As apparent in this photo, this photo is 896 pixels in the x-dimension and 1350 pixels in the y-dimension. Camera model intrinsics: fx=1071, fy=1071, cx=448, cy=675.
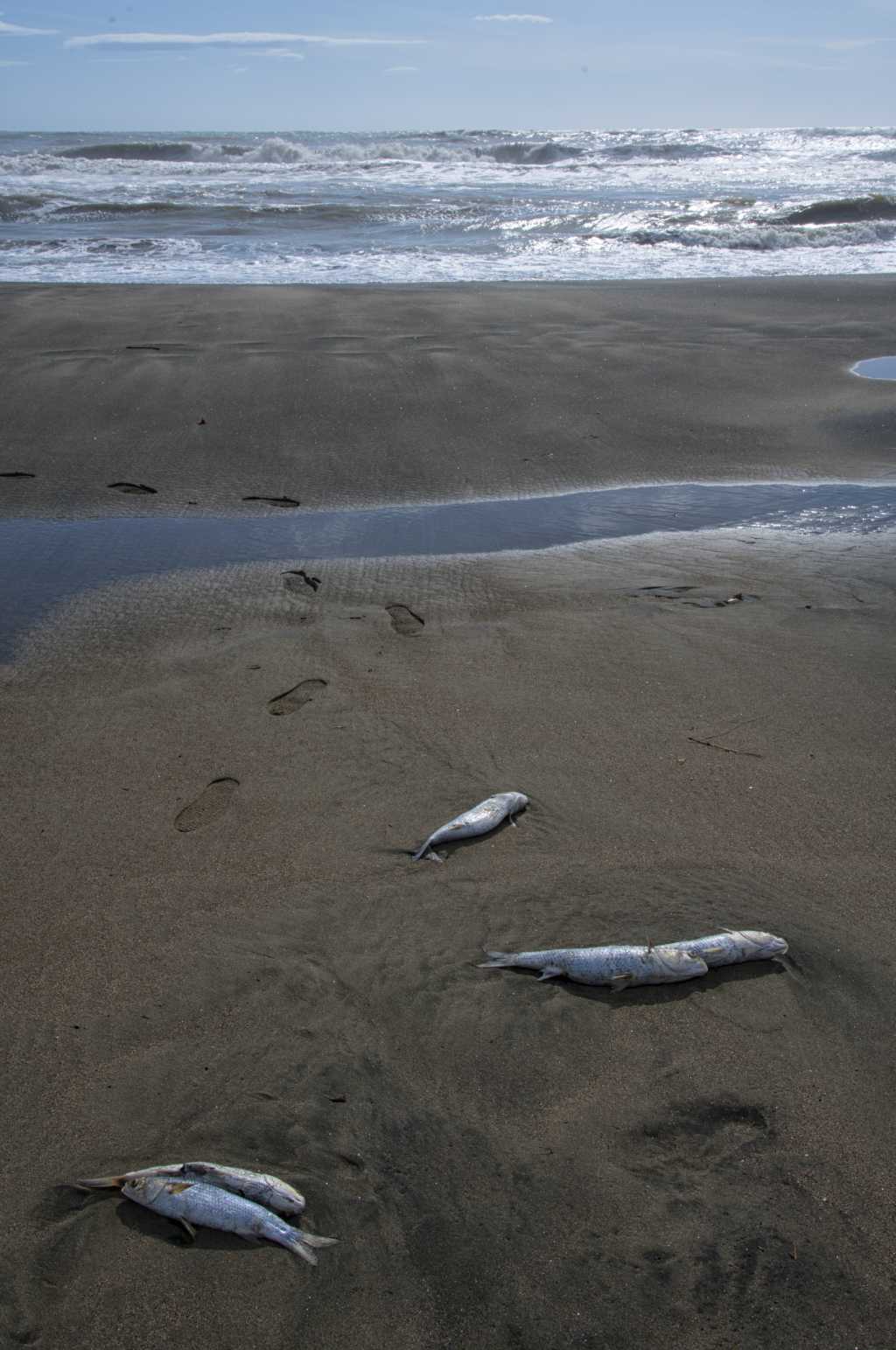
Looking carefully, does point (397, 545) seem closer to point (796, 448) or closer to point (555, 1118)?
point (796, 448)

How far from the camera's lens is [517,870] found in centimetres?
361

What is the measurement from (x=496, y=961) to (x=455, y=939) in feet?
0.53

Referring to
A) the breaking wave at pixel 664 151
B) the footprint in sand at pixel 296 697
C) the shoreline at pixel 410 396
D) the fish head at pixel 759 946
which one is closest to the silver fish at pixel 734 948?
the fish head at pixel 759 946

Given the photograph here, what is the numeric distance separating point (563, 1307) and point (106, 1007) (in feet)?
4.89

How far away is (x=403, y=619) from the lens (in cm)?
537

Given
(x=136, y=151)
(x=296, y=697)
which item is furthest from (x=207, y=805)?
(x=136, y=151)

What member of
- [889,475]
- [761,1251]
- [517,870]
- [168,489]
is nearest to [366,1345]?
[761,1251]

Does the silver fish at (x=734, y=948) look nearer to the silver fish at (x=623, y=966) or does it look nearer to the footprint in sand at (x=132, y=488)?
the silver fish at (x=623, y=966)

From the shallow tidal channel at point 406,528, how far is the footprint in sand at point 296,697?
1.43 metres

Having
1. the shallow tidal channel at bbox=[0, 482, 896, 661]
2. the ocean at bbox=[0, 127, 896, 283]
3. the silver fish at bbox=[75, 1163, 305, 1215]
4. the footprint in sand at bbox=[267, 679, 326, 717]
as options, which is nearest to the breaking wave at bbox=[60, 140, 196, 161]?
the ocean at bbox=[0, 127, 896, 283]

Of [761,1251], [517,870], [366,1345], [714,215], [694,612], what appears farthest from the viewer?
[714,215]

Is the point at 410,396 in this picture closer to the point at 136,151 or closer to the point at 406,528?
the point at 406,528

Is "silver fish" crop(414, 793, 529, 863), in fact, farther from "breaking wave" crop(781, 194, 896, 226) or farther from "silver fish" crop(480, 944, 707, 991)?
"breaking wave" crop(781, 194, 896, 226)

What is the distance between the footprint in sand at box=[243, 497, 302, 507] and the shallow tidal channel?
148 mm
